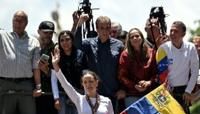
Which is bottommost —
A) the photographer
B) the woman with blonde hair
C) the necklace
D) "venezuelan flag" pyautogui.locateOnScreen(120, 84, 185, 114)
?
"venezuelan flag" pyautogui.locateOnScreen(120, 84, 185, 114)

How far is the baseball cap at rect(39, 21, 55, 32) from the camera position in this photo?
11328 mm

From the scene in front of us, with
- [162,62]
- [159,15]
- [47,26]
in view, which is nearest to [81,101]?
[162,62]

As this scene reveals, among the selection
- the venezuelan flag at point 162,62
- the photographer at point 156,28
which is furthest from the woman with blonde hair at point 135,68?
the photographer at point 156,28

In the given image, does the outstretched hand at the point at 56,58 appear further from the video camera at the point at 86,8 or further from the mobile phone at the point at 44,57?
the video camera at the point at 86,8

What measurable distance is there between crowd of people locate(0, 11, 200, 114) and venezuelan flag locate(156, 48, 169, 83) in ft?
0.12

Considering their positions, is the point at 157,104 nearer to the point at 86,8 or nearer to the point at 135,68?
the point at 135,68

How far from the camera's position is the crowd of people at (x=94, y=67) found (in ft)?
34.9

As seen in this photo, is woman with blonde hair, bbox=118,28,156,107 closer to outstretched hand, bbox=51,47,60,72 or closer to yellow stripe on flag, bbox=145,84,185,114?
yellow stripe on flag, bbox=145,84,185,114

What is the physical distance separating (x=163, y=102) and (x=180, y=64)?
76cm

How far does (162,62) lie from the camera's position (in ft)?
35.2

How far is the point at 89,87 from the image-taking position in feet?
31.7

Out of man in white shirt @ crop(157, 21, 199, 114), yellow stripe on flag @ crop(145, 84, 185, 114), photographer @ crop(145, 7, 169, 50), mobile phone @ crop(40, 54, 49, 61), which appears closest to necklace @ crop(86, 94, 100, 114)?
yellow stripe on flag @ crop(145, 84, 185, 114)

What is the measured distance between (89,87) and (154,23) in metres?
2.37

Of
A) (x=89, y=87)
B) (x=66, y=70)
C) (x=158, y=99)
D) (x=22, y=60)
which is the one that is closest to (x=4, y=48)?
(x=22, y=60)
